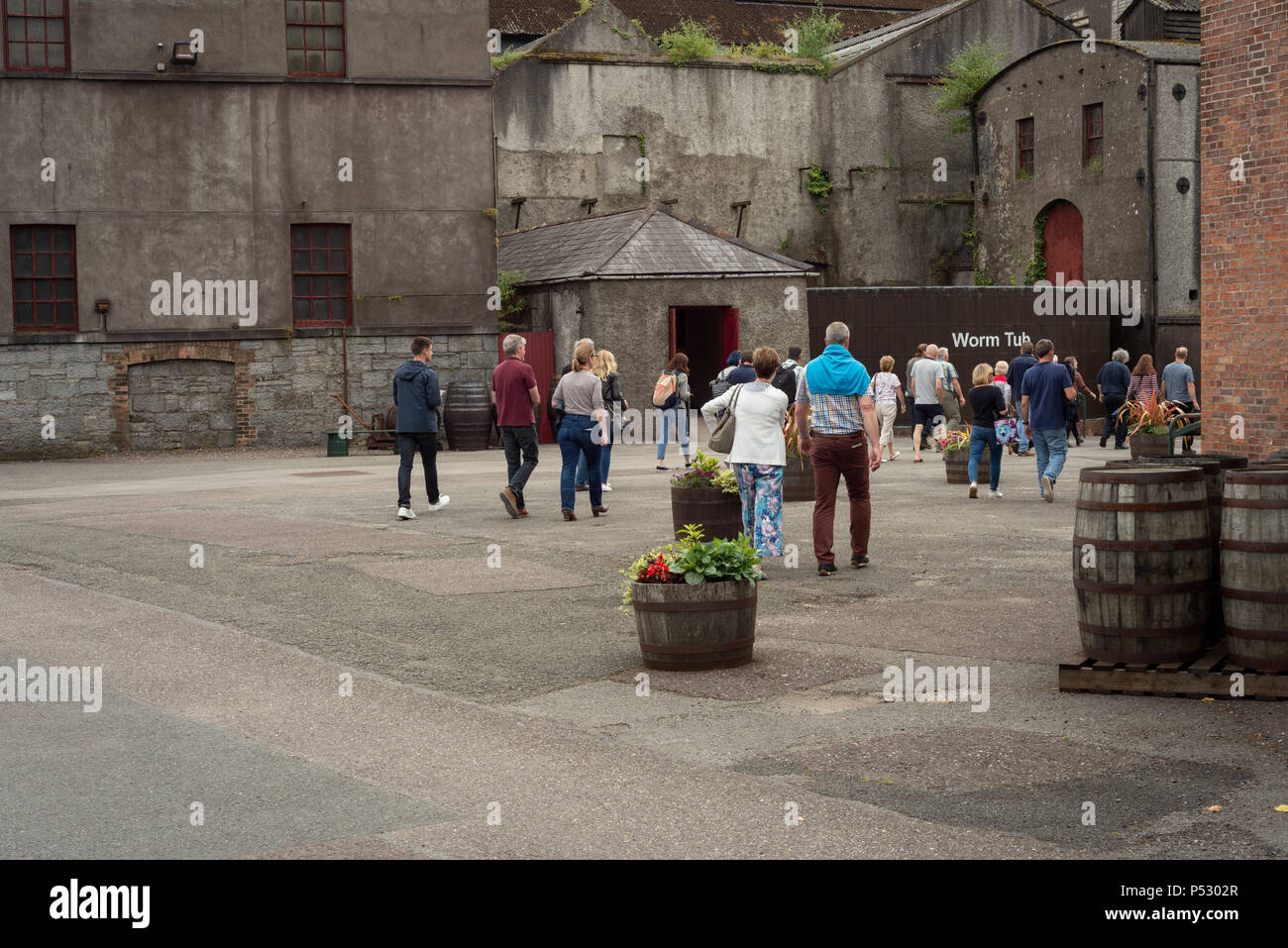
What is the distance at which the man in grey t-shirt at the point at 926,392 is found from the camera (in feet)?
76.1

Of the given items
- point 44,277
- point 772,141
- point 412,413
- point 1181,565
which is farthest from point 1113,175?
point 1181,565

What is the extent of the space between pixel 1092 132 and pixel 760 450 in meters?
27.9

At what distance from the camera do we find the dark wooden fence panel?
32344mm

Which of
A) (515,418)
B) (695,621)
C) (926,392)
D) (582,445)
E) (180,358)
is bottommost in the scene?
(695,621)

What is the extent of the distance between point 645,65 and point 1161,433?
24.1 meters

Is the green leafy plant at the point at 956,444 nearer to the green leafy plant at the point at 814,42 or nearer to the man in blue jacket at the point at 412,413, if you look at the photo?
the man in blue jacket at the point at 412,413

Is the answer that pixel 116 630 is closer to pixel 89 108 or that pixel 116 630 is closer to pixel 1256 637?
pixel 1256 637

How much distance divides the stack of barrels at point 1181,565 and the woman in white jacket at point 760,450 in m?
4.08

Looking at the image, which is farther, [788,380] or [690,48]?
[690,48]

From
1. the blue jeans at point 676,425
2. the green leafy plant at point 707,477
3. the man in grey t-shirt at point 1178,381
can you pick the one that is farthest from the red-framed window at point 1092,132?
the green leafy plant at point 707,477

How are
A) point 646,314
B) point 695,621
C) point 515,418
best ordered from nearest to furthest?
point 695,621 → point 515,418 → point 646,314

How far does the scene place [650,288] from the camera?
99.3 feet

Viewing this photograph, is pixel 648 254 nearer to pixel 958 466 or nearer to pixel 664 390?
pixel 664 390

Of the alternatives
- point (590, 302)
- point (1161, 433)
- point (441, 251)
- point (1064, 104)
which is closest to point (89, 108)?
point (441, 251)
